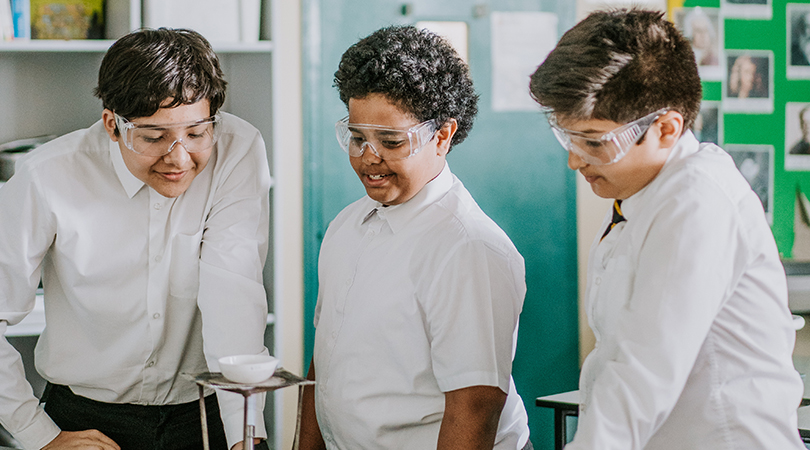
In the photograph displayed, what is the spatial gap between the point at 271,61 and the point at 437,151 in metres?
1.01

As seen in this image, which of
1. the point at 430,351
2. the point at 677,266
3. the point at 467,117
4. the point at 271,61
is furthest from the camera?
the point at 271,61

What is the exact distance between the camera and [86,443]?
149 cm

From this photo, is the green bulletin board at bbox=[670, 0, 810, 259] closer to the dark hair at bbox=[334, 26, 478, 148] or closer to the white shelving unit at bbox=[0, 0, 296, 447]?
the white shelving unit at bbox=[0, 0, 296, 447]

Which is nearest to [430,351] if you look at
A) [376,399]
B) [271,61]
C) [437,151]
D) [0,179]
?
[376,399]

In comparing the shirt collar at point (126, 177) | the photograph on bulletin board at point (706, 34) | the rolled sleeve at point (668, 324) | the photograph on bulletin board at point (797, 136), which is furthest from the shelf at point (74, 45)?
the photograph on bulletin board at point (797, 136)

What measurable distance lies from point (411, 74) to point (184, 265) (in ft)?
2.16

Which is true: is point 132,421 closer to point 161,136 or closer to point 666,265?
point 161,136

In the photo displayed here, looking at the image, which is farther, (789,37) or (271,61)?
(789,37)

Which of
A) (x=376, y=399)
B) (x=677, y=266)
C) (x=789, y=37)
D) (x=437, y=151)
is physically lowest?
(x=376, y=399)

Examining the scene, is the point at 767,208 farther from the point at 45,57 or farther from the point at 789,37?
the point at 45,57

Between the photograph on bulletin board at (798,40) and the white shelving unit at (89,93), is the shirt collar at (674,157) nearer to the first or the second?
the white shelving unit at (89,93)

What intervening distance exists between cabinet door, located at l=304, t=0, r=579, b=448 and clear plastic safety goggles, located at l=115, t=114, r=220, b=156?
1513 millimetres

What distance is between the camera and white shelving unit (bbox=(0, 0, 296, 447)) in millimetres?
2277

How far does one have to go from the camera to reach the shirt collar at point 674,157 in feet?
3.59
